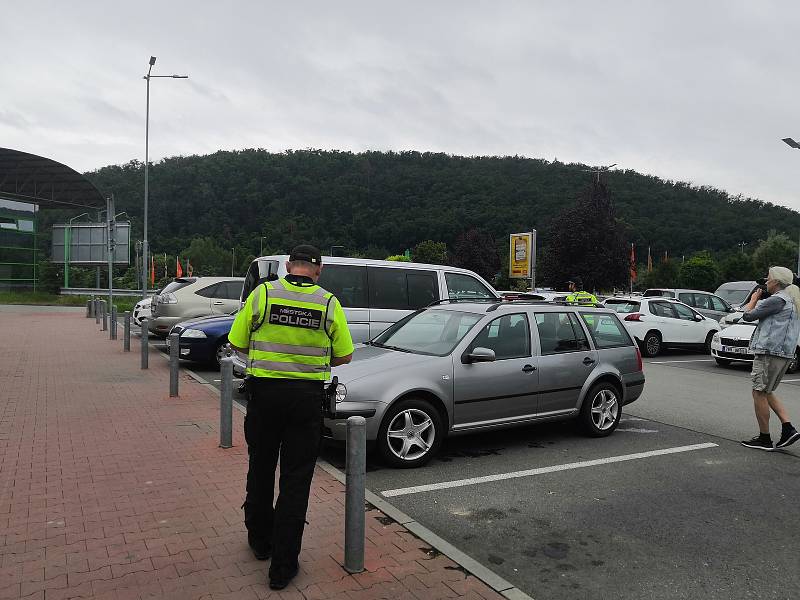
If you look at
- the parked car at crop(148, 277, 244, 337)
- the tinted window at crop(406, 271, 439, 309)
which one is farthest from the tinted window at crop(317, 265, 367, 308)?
the parked car at crop(148, 277, 244, 337)

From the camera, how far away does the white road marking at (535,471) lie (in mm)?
5301

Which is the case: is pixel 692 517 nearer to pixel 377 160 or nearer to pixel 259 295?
pixel 259 295

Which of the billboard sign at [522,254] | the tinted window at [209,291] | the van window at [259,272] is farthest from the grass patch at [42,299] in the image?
the van window at [259,272]

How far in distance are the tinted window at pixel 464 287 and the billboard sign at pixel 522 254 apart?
19.6 metres

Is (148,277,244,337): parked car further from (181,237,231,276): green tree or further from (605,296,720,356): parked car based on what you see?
(181,237,231,276): green tree

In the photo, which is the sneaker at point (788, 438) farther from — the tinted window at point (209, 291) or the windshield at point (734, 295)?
the windshield at point (734, 295)

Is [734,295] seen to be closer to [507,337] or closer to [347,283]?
[347,283]

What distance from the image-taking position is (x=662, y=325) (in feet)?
54.3

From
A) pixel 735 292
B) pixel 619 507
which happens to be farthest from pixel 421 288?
pixel 735 292

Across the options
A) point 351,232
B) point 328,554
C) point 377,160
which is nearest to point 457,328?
point 328,554

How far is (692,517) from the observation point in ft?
15.9

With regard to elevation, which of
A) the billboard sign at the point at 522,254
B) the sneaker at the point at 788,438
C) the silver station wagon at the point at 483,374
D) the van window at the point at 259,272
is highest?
the billboard sign at the point at 522,254

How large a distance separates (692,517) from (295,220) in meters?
66.4

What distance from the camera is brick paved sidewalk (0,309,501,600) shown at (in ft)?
11.6
